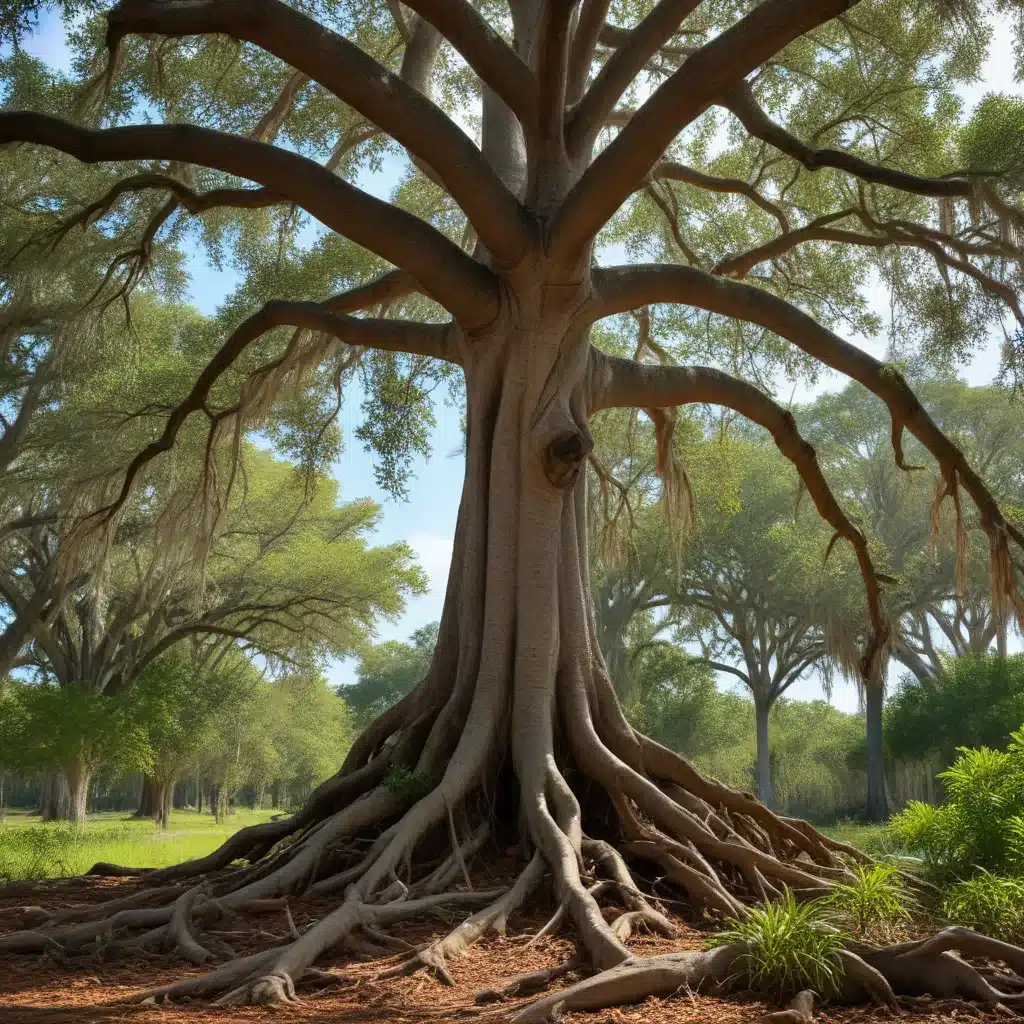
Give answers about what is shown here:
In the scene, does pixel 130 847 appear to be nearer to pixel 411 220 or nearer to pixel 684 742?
pixel 411 220

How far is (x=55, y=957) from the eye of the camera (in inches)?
193

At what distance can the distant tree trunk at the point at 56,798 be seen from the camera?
2075cm

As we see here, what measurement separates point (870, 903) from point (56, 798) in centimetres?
2317

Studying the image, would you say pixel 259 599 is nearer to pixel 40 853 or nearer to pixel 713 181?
pixel 40 853

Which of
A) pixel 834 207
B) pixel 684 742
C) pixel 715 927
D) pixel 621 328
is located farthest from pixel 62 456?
pixel 684 742

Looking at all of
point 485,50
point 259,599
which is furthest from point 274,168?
point 259,599

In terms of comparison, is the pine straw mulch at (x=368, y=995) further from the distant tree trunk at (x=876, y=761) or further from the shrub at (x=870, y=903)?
the distant tree trunk at (x=876, y=761)

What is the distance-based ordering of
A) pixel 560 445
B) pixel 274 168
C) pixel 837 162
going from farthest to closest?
1. pixel 837 162
2. pixel 560 445
3. pixel 274 168

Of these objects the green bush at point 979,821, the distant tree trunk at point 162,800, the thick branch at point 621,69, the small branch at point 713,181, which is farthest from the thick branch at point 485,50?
→ the distant tree trunk at point 162,800

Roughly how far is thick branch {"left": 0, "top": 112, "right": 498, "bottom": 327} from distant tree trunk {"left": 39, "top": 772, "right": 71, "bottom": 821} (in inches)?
666

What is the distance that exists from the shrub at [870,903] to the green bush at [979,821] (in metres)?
0.55

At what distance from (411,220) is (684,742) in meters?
27.7

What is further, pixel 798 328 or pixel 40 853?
pixel 40 853

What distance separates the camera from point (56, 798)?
23.5 m
